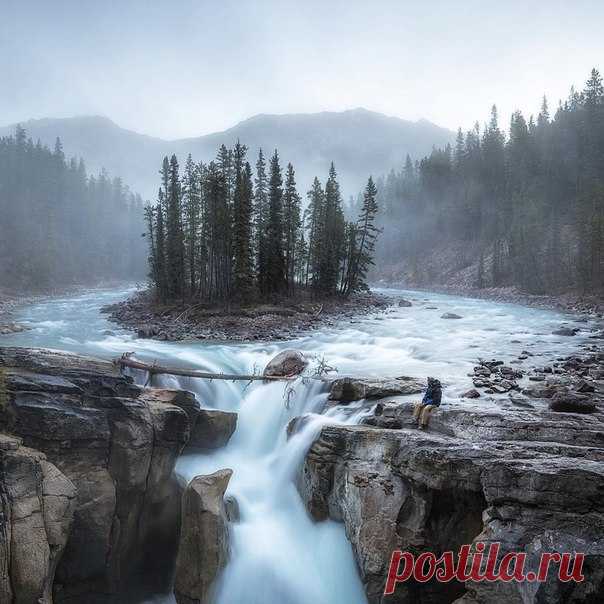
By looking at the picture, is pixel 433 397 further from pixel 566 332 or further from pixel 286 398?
pixel 566 332

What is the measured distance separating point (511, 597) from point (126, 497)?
8959 mm

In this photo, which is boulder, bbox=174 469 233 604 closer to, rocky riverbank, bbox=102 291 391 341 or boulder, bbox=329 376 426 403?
boulder, bbox=329 376 426 403

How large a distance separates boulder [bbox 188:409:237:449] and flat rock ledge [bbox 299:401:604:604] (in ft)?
11.3

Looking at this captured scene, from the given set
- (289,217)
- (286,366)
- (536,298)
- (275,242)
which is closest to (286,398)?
(286,366)

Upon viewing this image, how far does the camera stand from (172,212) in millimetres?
45719

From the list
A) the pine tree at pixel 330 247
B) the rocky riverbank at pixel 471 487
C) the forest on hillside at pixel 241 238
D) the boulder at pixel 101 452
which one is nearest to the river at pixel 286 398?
the rocky riverbank at pixel 471 487

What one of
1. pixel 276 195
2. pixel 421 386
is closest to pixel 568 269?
pixel 276 195

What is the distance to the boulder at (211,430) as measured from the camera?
44.9ft

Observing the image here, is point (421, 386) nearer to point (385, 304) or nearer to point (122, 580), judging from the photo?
point (122, 580)

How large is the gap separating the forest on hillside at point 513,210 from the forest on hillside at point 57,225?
7039cm

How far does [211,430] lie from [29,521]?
6219 millimetres

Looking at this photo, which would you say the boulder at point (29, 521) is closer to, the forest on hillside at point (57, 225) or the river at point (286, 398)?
the river at point (286, 398)

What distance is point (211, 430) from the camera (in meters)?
13.9

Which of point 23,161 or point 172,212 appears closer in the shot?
point 172,212
